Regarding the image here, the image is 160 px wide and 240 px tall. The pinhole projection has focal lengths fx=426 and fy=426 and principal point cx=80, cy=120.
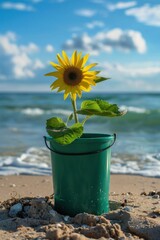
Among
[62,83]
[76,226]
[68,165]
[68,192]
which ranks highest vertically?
[62,83]

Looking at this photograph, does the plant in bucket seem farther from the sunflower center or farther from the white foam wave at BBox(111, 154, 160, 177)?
the white foam wave at BBox(111, 154, 160, 177)

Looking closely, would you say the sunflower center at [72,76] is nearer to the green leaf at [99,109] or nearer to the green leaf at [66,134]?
the green leaf at [99,109]

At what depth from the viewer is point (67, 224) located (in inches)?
118

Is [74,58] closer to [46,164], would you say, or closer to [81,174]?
[81,174]

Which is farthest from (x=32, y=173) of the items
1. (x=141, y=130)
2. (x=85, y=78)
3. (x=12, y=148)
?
(x=141, y=130)

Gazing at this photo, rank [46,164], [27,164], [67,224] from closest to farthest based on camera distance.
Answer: [67,224] → [27,164] → [46,164]

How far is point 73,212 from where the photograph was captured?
3232 mm

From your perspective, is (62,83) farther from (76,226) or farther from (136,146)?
(136,146)

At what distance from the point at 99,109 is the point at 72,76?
317 millimetres

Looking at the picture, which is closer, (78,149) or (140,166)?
(78,149)

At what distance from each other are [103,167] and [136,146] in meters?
5.16

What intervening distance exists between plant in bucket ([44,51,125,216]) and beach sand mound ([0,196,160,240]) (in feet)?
0.51

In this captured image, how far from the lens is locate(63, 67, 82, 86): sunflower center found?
312 centimetres

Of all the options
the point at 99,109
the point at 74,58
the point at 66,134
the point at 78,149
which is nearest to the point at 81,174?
the point at 78,149
